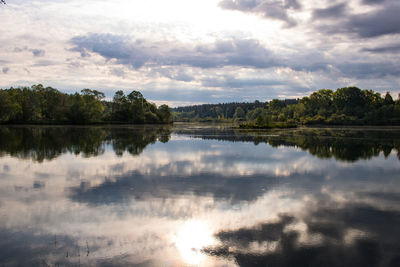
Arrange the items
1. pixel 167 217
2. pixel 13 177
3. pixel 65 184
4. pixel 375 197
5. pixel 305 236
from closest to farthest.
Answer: pixel 305 236
pixel 167 217
pixel 375 197
pixel 65 184
pixel 13 177

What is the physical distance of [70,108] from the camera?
313 feet

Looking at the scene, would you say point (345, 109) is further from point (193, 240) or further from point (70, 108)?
point (193, 240)

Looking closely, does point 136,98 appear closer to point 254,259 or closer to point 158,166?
point 158,166

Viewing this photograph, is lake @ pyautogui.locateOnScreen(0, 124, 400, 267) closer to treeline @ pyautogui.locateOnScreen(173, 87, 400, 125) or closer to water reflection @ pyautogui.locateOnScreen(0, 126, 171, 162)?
water reflection @ pyautogui.locateOnScreen(0, 126, 171, 162)

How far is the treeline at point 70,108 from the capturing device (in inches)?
3588

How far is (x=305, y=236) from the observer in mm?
7762

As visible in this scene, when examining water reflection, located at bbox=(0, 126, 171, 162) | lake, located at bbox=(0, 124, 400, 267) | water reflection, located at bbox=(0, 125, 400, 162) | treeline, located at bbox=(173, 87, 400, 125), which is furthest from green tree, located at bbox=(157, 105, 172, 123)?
lake, located at bbox=(0, 124, 400, 267)

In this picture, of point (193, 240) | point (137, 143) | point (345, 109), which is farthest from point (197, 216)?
point (345, 109)

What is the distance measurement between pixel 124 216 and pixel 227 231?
302 cm

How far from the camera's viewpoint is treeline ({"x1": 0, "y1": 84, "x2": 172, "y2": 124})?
91125 mm

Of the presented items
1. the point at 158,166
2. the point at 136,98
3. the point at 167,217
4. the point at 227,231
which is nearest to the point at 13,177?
the point at 158,166

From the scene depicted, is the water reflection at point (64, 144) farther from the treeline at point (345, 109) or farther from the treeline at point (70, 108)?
the treeline at point (345, 109)

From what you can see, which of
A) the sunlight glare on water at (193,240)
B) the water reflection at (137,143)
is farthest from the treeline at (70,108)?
the sunlight glare on water at (193,240)

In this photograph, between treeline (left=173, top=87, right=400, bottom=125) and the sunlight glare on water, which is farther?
treeline (left=173, top=87, right=400, bottom=125)
